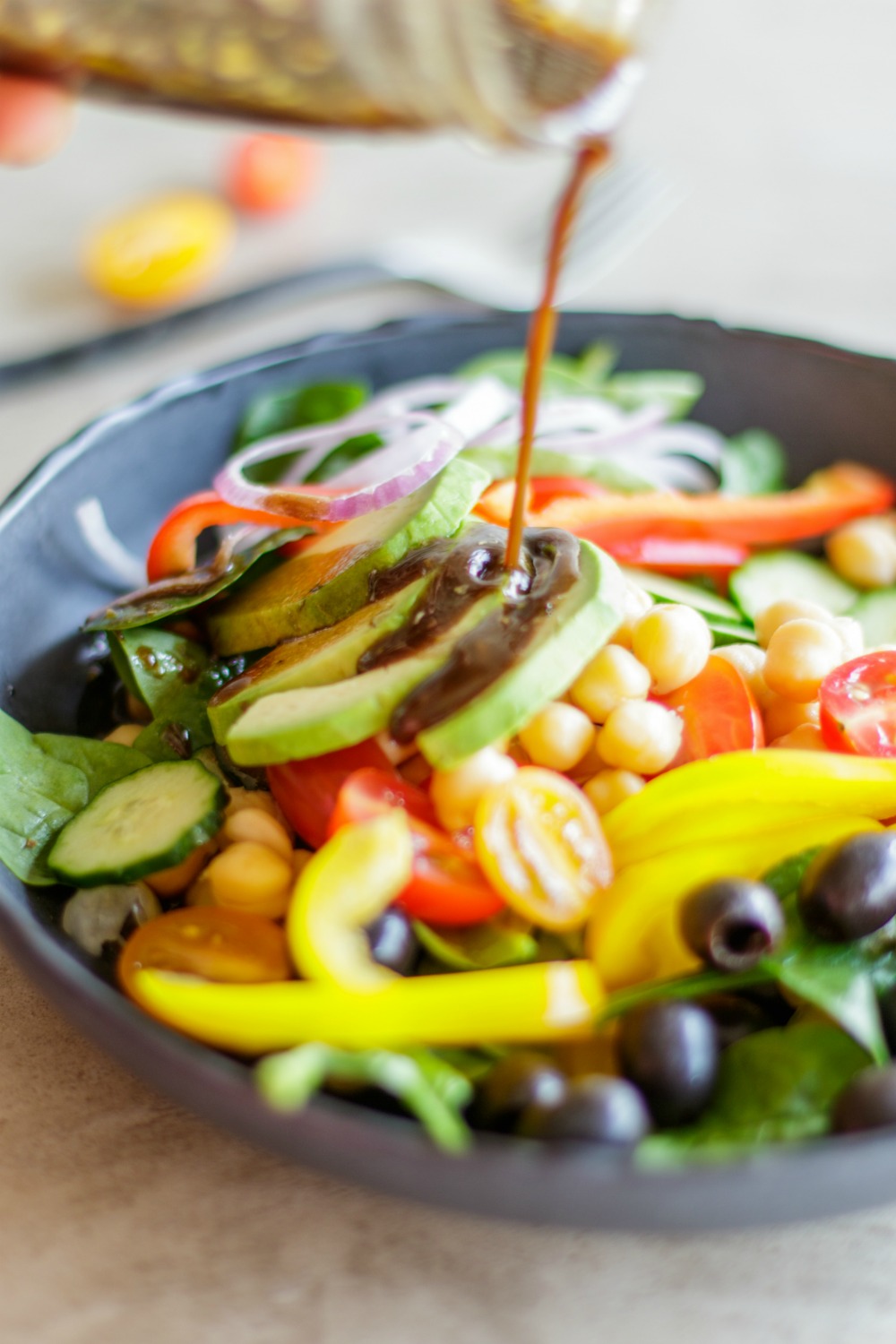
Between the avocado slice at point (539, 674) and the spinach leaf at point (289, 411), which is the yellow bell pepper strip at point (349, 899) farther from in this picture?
the spinach leaf at point (289, 411)

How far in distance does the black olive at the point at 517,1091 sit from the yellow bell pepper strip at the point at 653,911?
0.16 meters

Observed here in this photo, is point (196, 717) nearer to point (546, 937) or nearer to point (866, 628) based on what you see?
point (546, 937)

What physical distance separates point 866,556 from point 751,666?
473 mm

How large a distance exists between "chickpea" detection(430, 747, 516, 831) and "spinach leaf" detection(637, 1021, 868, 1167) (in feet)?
1.30

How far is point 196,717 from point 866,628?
3.50ft

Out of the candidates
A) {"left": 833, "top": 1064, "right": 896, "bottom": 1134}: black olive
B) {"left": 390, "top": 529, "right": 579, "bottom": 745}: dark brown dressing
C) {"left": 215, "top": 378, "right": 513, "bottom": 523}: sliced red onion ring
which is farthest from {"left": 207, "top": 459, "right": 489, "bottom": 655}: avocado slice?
{"left": 833, "top": 1064, "right": 896, "bottom": 1134}: black olive

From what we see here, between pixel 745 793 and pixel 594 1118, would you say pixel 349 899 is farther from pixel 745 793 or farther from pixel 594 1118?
pixel 745 793

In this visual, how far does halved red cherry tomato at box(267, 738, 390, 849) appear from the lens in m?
1.50

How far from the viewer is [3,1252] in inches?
53.7

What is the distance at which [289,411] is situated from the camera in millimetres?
2258

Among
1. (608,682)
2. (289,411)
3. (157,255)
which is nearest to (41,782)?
(608,682)

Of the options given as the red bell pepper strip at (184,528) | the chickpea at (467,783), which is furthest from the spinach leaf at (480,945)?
the red bell pepper strip at (184,528)

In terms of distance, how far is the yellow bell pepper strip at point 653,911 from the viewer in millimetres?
1373

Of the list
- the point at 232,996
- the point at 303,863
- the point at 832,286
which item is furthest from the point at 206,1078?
the point at 832,286
